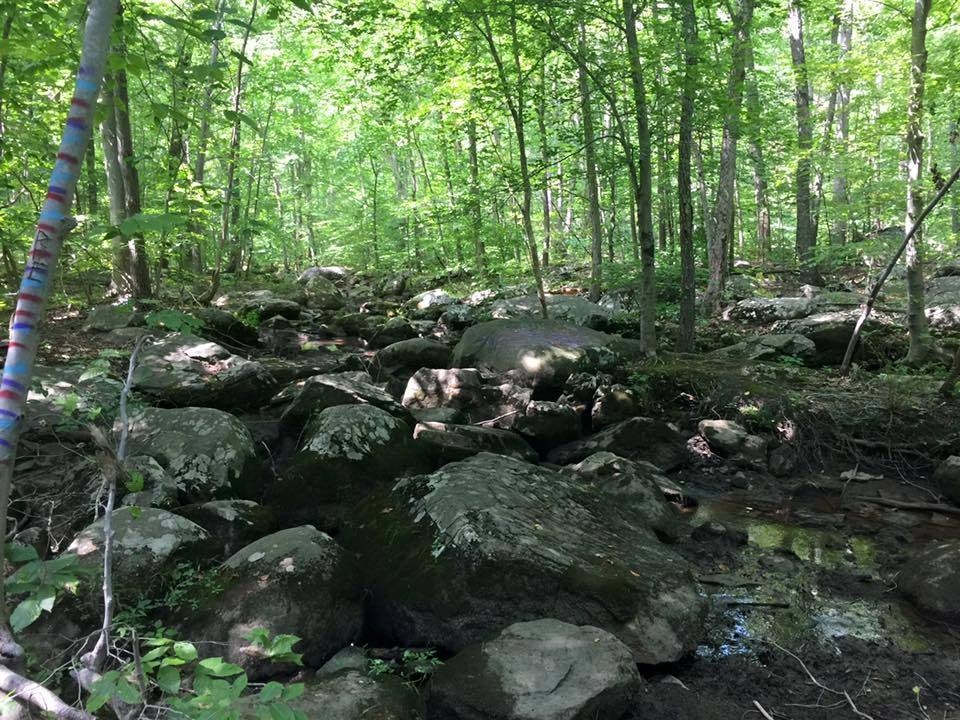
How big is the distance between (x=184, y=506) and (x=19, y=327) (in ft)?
13.7

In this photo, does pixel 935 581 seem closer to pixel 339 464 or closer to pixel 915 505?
pixel 915 505

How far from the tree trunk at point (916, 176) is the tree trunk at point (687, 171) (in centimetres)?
277

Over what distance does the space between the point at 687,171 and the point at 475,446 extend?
547 cm

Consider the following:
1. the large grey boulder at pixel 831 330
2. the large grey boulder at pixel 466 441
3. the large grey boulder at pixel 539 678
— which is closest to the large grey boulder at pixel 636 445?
the large grey boulder at pixel 466 441

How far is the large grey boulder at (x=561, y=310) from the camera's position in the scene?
11961 mm

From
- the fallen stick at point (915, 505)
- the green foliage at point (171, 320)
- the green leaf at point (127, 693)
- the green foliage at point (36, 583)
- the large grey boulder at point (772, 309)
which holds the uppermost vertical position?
the green foliage at point (171, 320)

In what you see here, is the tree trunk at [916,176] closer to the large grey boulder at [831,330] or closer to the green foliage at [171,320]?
the large grey boulder at [831,330]

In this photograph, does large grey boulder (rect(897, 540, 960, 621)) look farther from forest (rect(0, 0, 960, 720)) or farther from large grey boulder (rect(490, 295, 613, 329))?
large grey boulder (rect(490, 295, 613, 329))

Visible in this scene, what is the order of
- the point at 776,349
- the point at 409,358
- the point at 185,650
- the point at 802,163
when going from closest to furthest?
the point at 185,650, the point at 776,349, the point at 409,358, the point at 802,163

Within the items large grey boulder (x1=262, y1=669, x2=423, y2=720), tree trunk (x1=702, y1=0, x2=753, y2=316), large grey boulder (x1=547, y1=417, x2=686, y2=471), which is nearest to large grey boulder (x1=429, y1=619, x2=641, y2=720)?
large grey boulder (x1=262, y1=669, x2=423, y2=720)

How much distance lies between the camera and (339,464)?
5.80 meters

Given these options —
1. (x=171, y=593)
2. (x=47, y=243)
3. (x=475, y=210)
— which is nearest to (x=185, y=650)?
(x=47, y=243)

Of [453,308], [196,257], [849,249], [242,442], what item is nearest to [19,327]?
[242,442]

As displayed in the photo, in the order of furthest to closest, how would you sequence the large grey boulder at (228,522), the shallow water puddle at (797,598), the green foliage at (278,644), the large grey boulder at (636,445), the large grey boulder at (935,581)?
1. the large grey boulder at (636,445)
2. the large grey boulder at (228,522)
3. the large grey boulder at (935,581)
4. the shallow water puddle at (797,598)
5. the green foliage at (278,644)
